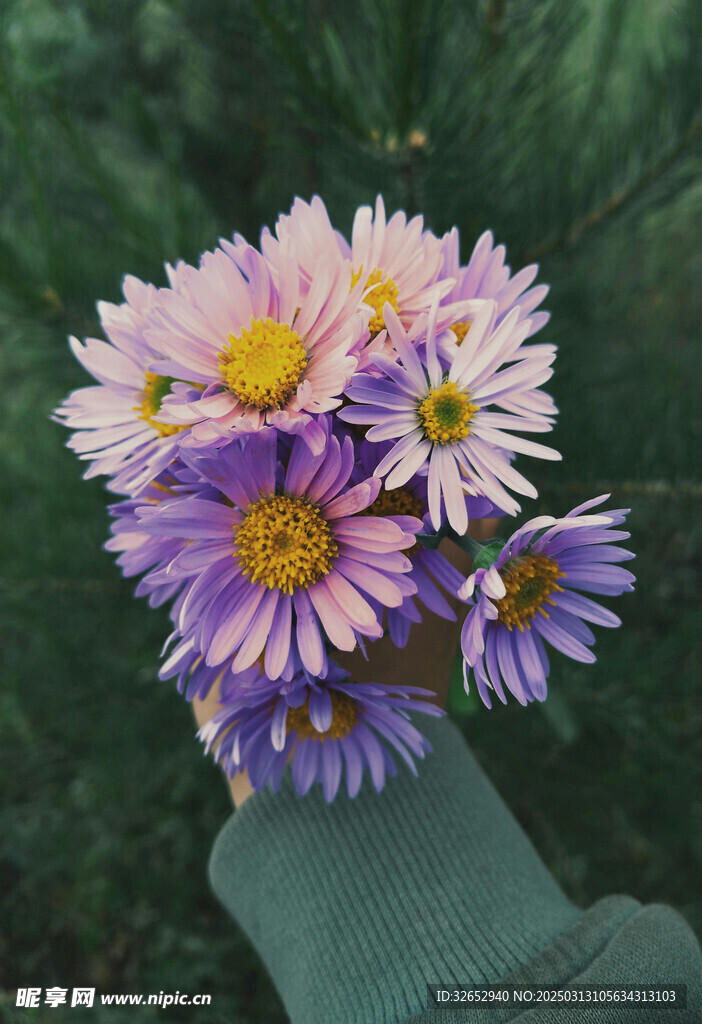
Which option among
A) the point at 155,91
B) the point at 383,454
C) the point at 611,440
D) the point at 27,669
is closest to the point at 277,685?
the point at 383,454

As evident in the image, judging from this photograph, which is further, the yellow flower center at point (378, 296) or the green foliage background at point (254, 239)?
the green foliage background at point (254, 239)

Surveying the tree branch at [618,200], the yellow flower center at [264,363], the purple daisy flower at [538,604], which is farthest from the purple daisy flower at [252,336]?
the tree branch at [618,200]

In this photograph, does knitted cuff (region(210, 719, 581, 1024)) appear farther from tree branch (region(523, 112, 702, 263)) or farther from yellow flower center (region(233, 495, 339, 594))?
tree branch (region(523, 112, 702, 263))

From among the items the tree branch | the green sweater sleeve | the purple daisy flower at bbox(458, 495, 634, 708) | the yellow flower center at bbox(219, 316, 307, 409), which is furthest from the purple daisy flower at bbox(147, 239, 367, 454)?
the tree branch

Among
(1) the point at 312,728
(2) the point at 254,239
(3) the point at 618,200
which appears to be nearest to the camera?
(1) the point at 312,728

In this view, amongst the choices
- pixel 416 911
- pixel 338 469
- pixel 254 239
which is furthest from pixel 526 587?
pixel 254 239

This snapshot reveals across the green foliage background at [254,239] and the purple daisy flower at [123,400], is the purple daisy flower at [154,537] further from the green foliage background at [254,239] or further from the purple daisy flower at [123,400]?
the green foliage background at [254,239]

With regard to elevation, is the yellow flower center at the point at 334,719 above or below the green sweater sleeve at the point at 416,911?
above

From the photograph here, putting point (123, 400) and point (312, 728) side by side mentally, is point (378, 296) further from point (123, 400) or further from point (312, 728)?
point (312, 728)
